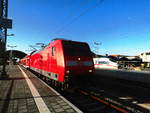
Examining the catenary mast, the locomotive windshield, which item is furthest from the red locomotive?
the catenary mast

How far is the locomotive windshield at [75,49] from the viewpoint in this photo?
934 cm

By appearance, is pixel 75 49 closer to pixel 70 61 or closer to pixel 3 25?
pixel 70 61

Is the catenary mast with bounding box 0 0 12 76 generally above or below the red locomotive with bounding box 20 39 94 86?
Answer: above

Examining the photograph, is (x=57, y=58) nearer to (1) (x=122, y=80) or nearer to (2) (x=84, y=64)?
(2) (x=84, y=64)

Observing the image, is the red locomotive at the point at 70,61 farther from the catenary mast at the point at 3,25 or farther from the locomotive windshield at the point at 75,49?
the catenary mast at the point at 3,25

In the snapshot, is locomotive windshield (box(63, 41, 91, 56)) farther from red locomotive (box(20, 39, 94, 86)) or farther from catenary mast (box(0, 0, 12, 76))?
catenary mast (box(0, 0, 12, 76))

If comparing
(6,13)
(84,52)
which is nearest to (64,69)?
(84,52)

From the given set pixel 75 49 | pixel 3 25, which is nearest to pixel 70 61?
pixel 75 49

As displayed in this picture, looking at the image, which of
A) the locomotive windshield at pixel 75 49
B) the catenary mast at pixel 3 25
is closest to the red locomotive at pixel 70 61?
the locomotive windshield at pixel 75 49

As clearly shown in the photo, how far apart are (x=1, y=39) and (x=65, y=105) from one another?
14.1 metres

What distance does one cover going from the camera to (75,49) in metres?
9.69

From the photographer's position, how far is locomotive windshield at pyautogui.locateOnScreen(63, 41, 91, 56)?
934 centimetres

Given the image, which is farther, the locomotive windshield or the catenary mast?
the catenary mast

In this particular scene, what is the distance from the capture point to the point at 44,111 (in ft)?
18.1
